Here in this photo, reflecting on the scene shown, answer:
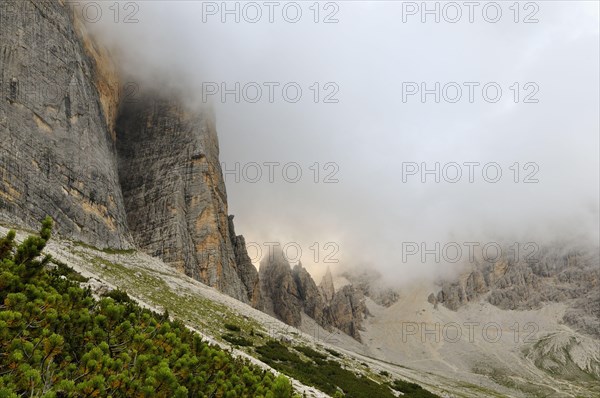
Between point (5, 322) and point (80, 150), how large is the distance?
60105mm

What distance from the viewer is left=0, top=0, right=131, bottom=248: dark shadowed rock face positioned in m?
49.4

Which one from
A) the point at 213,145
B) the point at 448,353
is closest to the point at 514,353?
the point at 448,353

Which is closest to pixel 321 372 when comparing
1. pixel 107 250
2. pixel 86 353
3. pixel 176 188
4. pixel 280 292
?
pixel 86 353

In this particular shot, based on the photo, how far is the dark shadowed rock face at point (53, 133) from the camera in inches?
1945

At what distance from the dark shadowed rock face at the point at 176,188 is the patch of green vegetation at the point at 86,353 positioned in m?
66.8

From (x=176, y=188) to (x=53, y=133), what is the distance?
105 feet

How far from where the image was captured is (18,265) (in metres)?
13.0

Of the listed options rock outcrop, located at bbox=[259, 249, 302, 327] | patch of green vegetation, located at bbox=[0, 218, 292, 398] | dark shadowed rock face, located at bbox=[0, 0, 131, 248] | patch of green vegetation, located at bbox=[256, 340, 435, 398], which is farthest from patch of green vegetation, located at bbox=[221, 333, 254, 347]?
rock outcrop, located at bbox=[259, 249, 302, 327]

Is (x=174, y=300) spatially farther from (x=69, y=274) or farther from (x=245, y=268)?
(x=245, y=268)

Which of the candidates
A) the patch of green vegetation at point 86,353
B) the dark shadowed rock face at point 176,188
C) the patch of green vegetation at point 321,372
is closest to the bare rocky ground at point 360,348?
the patch of green vegetation at point 321,372

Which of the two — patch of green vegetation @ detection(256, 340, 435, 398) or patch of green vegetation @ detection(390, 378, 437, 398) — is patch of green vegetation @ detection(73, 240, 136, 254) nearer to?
patch of green vegetation @ detection(256, 340, 435, 398)

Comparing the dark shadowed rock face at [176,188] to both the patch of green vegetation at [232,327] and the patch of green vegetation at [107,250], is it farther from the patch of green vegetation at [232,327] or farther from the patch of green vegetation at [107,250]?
the patch of green vegetation at [232,327]

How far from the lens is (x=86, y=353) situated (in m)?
9.57

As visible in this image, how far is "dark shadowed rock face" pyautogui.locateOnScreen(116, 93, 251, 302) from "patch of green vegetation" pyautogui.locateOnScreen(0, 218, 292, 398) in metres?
66.8
